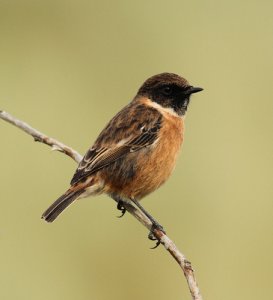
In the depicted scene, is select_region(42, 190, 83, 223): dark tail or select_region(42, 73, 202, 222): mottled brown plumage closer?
select_region(42, 190, 83, 223): dark tail

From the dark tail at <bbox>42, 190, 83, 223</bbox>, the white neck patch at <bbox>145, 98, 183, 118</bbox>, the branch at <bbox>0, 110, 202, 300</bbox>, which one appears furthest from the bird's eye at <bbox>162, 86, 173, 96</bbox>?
the dark tail at <bbox>42, 190, 83, 223</bbox>

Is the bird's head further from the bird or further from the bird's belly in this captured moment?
the bird's belly

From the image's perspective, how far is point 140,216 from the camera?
6.27 metres

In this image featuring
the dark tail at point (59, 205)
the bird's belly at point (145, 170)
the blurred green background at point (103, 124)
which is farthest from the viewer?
the blurred green background at point (103, 124)

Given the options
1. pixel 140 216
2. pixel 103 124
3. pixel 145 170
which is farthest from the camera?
pixel 103 124

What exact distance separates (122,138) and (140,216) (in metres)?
0.80

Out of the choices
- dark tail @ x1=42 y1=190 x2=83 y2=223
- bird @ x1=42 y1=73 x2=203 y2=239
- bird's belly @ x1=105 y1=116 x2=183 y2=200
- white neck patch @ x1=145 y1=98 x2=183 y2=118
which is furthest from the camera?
white neck patch @ x1=145 y1=98 x2=183 y2=118

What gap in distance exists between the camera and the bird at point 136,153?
6523 millimetres

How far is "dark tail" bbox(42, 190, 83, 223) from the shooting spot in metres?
6.25

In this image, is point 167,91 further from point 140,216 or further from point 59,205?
point 59,205

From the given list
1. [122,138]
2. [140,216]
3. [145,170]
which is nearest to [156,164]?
[145,170]

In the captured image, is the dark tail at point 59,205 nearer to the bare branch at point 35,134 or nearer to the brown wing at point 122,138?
the brown wing at point 122,138

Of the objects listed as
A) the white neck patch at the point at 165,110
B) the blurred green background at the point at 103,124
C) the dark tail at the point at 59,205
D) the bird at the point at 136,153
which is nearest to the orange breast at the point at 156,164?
the bird at the point at 136,153

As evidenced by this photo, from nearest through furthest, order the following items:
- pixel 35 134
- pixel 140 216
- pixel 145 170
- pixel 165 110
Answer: pixel 35 134
pixel 140 216
pixel 145 170
pixel 165 110
